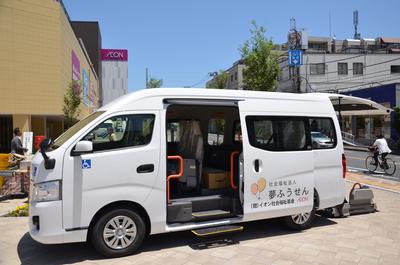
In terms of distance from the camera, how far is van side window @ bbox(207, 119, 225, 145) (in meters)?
7.84

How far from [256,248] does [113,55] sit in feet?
303

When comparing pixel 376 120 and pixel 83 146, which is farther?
pixel 376 120

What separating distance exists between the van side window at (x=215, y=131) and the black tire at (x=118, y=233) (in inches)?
108

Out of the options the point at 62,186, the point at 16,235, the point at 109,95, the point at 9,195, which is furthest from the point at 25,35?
the point at 109,95

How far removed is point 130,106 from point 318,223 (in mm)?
4402

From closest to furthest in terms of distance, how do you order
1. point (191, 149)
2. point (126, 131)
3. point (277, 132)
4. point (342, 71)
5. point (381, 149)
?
point (126, 131)
point (277, 132)
point (191, 149)
point (381, 149)
point (342, 71)

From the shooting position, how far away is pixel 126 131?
5.62 m

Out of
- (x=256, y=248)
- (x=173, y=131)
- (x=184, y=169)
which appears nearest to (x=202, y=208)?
(x=184, y=169)

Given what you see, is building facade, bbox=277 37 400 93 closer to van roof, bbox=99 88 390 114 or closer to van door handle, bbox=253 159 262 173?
van roof, bbox=99 88 390 114

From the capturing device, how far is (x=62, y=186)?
5086mm

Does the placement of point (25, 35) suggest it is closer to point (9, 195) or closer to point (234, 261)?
point (9, 195)

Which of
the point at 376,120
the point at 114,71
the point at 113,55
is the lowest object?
the point at 376,120

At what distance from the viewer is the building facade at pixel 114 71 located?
9321 centimetres

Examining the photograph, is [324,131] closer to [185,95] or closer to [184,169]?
[184,169]
